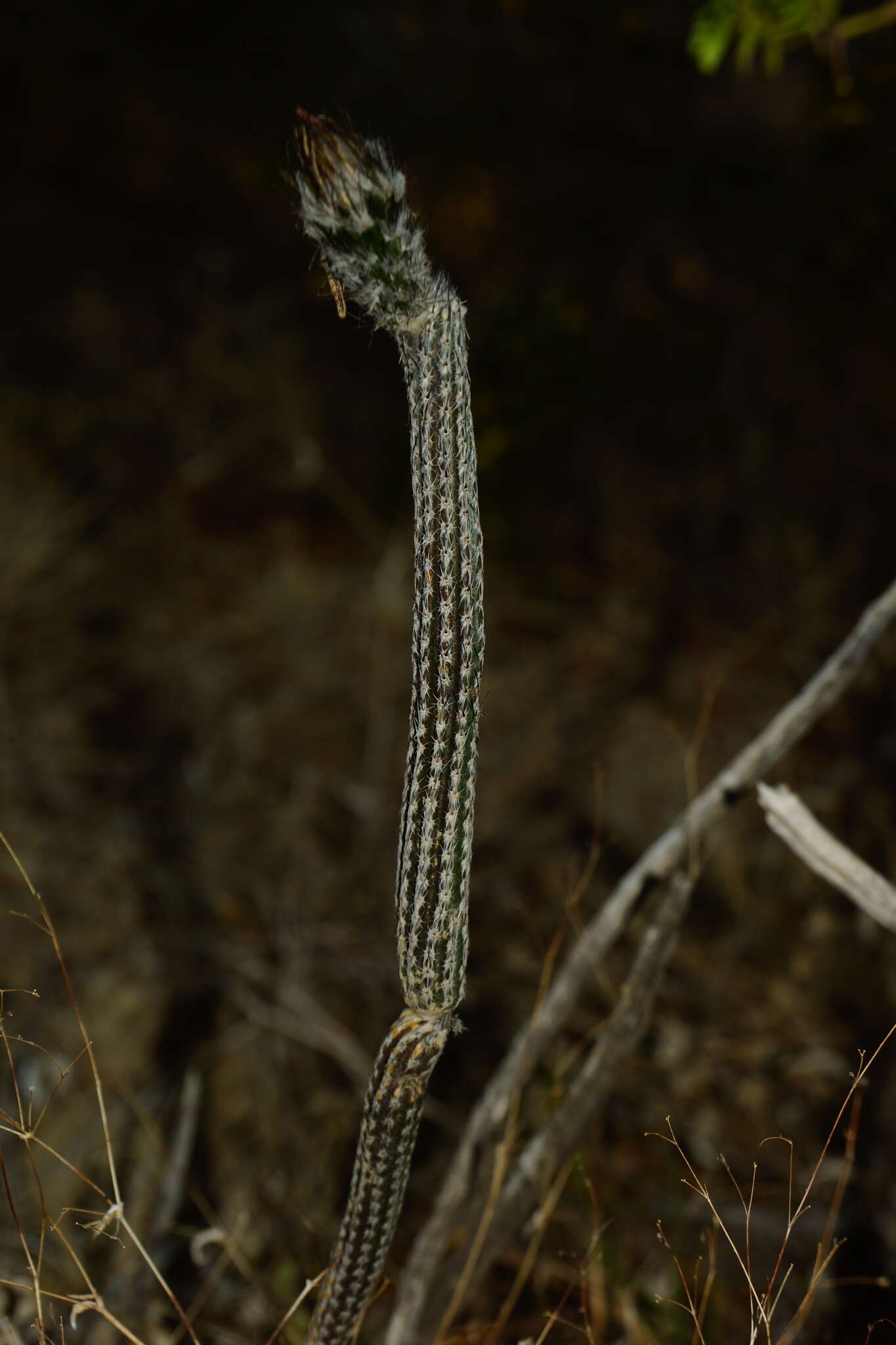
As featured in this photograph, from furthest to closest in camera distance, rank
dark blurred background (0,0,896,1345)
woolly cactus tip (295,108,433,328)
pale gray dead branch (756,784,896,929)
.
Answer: dark blurred background (0,0,896,1345) < pale gray dead branch (756,784,896,929) < woolly cactus tip (295,108,433,328)

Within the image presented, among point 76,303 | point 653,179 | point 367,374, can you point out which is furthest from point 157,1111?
point 653,179

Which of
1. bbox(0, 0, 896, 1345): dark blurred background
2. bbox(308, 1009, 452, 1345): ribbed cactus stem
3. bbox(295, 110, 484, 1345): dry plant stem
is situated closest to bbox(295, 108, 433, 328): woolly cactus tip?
bbox(295, 110, 484, 1345): dry plant stem

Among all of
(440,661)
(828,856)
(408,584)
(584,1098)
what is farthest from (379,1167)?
(408,584)

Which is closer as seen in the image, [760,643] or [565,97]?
[760,643]

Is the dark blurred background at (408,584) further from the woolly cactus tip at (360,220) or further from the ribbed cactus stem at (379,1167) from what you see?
the woolly cactus tip at (360,220)

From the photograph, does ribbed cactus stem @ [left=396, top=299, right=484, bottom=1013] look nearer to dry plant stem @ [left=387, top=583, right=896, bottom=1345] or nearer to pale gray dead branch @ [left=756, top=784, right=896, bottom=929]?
dry plant stem @ [left=387, top=583, right=896, bottom=1345]

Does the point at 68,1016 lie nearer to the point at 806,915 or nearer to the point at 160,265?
the point at 806,915
